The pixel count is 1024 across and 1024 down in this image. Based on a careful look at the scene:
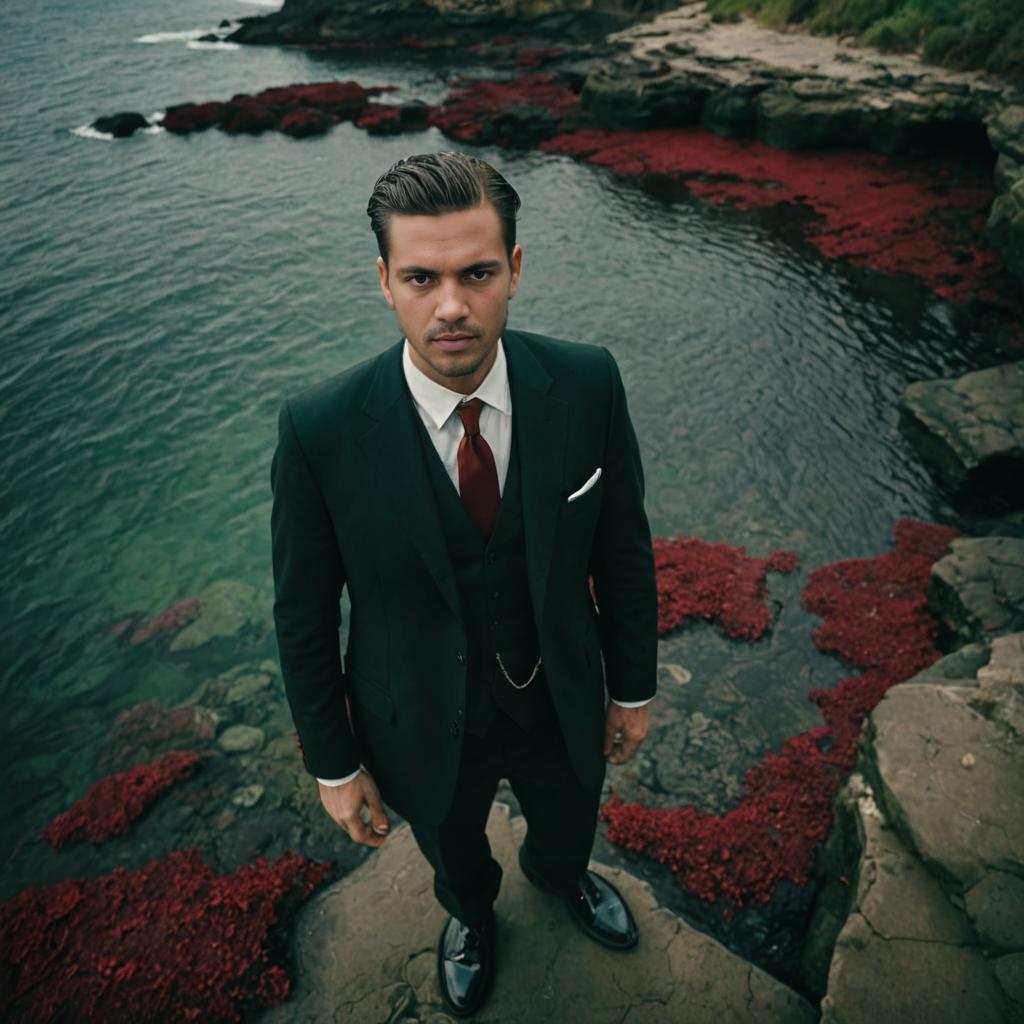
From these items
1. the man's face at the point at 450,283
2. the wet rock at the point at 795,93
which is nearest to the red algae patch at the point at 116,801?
the man's face at the point at 450,283

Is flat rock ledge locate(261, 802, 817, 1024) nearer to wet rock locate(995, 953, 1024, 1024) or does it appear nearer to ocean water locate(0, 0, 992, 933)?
wet rock locate(995, 953, 1024, 1024)

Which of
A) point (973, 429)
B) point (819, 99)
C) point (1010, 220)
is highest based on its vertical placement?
point (819, 99)

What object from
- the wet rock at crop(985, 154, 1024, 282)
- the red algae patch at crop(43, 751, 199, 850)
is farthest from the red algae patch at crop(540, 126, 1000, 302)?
the red algae patch at crop(43, 751, 199, 850)

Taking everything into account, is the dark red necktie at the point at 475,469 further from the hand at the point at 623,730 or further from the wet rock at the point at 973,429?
the wet rock at the point at 973,429

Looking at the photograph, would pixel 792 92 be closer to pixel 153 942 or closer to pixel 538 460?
pixel 538 460

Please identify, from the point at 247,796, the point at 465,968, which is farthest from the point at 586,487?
the point at 247,796

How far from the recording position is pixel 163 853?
5.20 meters

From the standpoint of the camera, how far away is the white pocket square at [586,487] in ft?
8.05

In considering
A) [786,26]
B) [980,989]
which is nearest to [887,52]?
[786,26]

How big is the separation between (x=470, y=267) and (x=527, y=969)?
153 inches

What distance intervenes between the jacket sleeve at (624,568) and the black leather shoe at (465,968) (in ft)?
6.15

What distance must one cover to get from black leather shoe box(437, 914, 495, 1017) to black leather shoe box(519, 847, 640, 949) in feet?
1.53

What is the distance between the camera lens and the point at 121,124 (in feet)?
83.8

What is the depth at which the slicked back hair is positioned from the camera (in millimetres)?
2014
